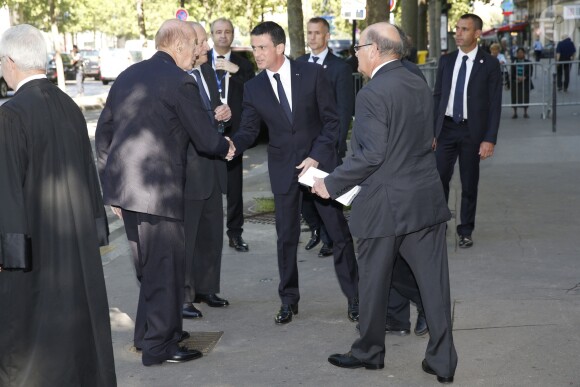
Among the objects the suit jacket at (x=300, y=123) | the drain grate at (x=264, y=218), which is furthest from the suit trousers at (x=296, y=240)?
the drain grate at (x=264, y=218)

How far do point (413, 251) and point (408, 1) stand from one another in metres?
19.2

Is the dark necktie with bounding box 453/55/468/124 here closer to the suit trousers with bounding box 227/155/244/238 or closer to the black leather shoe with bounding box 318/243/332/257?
the black leather shoe with bounding box 318/243/332/257

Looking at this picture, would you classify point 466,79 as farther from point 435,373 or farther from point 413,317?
point 435,373

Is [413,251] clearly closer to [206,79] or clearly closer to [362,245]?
[362,245]

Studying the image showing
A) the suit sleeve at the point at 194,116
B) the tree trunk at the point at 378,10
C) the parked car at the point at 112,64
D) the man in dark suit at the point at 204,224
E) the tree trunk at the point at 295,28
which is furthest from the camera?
the parked car at the point at 112,64

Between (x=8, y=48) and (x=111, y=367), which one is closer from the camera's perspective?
(x=8, y=48)

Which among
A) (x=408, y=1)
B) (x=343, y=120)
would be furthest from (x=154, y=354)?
(x=408, y=1)

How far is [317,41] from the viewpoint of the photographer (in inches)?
334

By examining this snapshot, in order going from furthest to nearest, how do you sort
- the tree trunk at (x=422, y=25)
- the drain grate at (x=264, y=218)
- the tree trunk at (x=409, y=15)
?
the tree trunk at (x=422, y=25) < the tree trunk at (x=409, y=15) < the drain grate at (x=264, y=218)

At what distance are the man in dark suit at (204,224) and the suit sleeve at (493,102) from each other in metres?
2.50

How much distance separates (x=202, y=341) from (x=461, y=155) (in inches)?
132

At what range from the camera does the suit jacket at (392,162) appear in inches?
197

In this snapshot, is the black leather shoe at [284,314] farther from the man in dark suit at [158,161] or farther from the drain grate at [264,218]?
the drain grate at [264,218]

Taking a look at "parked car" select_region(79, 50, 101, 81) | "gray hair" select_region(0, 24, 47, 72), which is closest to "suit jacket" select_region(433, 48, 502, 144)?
"gray hair" select_region(0, 24, 47, 72)
